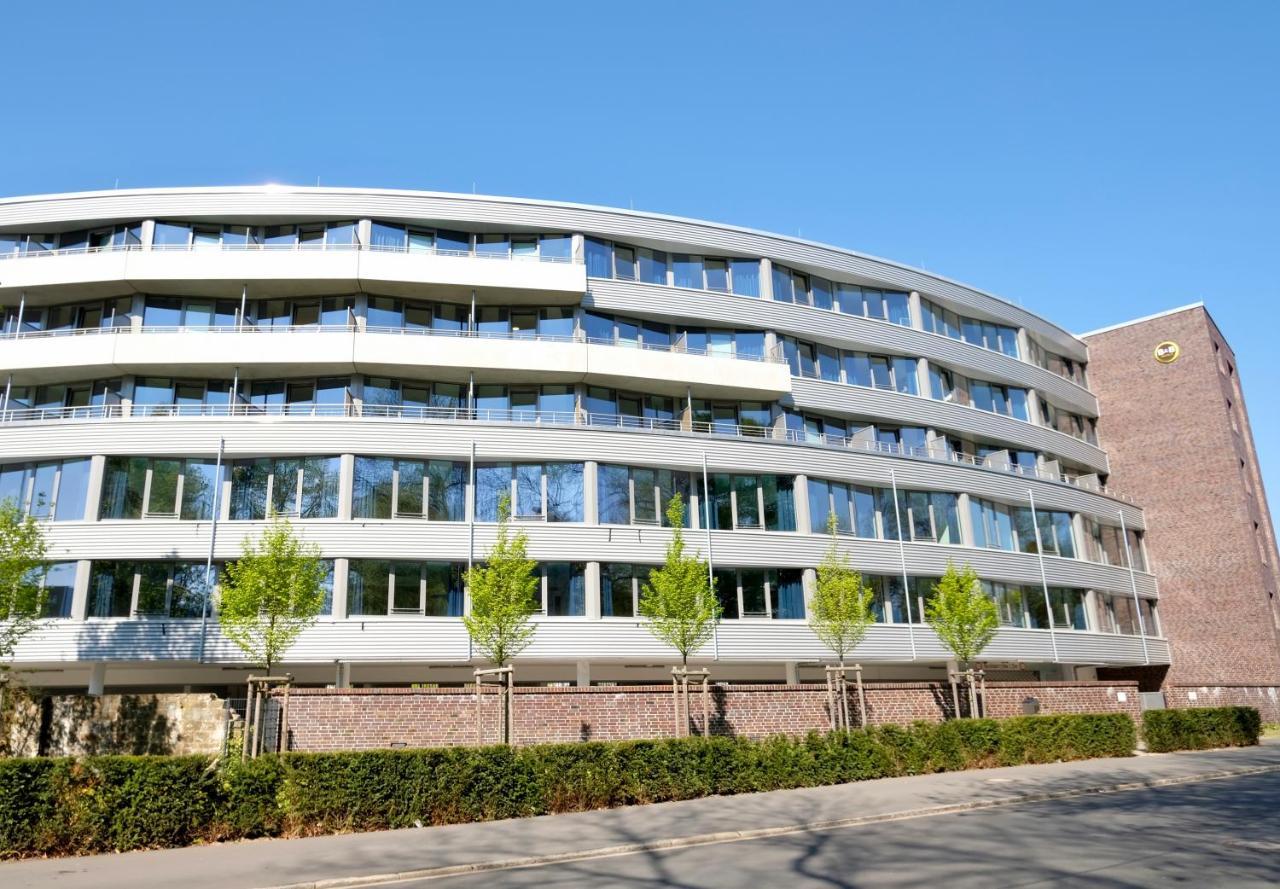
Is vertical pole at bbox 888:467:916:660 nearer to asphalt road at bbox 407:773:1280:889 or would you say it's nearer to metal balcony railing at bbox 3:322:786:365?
metal balcony railing at bbox 3:322:786:365

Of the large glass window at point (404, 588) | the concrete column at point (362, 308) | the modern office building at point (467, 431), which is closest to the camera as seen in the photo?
the large glass window at point (404, 588)

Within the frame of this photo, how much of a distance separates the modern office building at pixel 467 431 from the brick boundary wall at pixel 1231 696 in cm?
565

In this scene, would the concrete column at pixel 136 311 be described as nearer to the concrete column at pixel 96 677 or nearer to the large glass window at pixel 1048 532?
the concrete column at pixel 96 677

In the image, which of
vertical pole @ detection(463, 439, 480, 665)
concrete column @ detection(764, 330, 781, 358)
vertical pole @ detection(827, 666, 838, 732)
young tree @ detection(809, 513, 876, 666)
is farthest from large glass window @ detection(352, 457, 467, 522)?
concrete column @ detection(764, 330, 781, 358)

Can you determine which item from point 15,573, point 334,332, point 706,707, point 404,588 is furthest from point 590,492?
point 15,573

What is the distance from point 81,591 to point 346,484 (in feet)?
27.2

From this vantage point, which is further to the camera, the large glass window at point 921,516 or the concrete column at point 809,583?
the large glass window at point 921,516

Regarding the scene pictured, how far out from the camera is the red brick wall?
147 feet

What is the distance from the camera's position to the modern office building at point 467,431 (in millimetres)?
29703

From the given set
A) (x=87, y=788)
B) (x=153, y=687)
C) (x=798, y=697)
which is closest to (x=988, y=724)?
(x=798, y=697)

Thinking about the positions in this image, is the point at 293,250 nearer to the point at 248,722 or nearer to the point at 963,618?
the point at 248,722

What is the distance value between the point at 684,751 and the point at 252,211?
82.5 feet

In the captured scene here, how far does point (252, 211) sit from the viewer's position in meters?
33.9

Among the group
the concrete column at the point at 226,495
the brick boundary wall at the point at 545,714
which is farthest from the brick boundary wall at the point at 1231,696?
the concrete column at the point at 226,495
